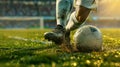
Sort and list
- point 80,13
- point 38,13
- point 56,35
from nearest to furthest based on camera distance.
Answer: point 80,13, point 56,35, point 38,13

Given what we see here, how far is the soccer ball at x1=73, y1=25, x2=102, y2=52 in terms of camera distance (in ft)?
18.5

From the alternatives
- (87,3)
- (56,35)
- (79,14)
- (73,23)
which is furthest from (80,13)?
(56,35)

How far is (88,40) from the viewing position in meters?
5.65

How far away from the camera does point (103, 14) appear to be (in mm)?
45188

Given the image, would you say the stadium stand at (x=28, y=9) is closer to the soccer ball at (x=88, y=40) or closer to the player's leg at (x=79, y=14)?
the player's leg at (x=79, y=14)

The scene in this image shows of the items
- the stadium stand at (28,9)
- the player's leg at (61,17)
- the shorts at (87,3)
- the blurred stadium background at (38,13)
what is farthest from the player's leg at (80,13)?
the stadium stand at (28,9)

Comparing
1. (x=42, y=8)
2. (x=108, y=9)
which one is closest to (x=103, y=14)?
(x=108, y=9)

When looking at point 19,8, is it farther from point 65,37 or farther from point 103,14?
point 65,37

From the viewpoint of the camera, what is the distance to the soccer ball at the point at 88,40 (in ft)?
18.5

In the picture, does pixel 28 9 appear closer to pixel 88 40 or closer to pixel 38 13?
pixel 38 13

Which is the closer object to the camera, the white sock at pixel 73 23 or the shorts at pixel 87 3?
the shorts at pixel 87 3

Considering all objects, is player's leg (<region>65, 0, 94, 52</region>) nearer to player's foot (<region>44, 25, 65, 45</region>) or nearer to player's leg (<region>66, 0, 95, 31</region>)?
player's leg (<region>66, 0, 95, 31</region>)

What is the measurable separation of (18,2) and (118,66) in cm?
3943

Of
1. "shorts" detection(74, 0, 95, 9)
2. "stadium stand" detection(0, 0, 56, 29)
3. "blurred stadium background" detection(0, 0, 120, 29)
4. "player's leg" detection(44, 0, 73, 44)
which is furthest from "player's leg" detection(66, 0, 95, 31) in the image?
"stadium stand" detection(0, 0, 56, 29)
